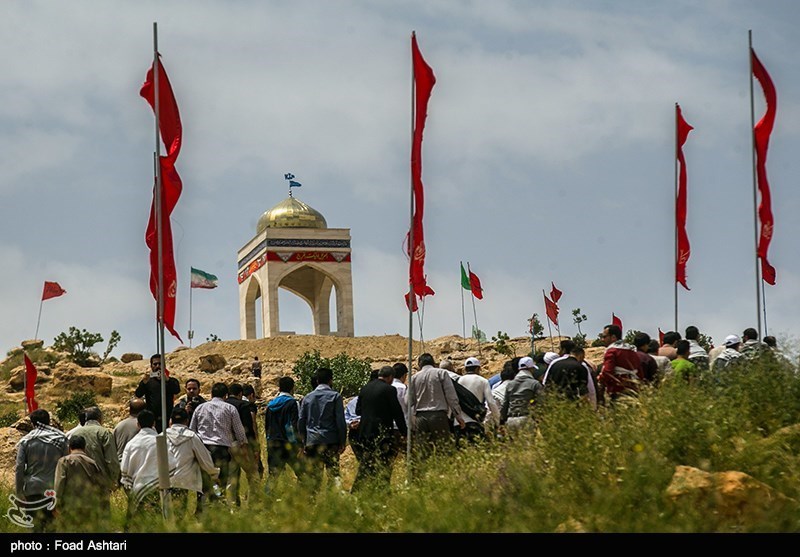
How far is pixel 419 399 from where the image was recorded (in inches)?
456

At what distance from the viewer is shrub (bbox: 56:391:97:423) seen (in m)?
26.9

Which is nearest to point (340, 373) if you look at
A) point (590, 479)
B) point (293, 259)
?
point (293, 259)

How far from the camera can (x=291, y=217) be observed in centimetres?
4762

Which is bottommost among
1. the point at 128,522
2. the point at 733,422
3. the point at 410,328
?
the point at 128,522

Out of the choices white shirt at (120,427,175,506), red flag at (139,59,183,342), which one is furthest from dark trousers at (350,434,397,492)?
red flag at (139,59,183,342)

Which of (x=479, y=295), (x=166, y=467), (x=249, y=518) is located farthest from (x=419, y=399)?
(x=479, y=295)

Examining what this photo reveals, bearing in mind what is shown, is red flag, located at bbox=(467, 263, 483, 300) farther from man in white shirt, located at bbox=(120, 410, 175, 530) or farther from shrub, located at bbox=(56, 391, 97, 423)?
man in white shirt, located at bbox=(120, 410, 175, 530)

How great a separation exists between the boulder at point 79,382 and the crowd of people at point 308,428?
18988 millimetres

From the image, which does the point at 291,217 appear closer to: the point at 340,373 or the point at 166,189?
the point at 340,373

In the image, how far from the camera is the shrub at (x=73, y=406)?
1058 inches

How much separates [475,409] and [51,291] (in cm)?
2396

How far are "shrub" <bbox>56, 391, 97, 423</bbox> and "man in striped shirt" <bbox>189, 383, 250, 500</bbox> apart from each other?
15348mm
